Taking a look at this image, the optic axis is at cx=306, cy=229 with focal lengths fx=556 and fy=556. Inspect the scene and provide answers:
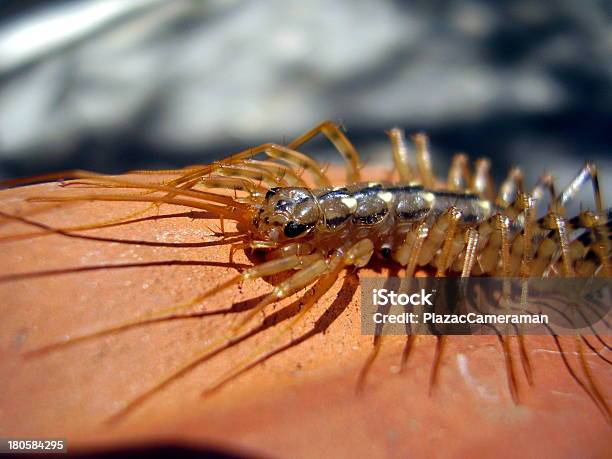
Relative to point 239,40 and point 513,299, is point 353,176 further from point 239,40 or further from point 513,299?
point 239,40

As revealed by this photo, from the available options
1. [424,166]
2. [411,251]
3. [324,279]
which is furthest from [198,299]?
[424,166]

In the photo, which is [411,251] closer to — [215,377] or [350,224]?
[350,224]

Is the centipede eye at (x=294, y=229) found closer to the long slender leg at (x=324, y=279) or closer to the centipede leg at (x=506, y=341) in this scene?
the long slender leg at (x=324, y=279)

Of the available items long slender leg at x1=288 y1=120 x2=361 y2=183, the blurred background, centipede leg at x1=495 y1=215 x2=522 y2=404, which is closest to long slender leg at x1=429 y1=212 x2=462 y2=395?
centipede leg at x1=495 y1=215 x2=522 y2=404

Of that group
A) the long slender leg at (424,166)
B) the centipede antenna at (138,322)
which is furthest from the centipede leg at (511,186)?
the centipede antenna at (138,322)

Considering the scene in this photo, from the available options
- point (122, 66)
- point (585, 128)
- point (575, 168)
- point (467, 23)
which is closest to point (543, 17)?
point (467, 23)

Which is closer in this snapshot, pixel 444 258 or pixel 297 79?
pixel 444 258
